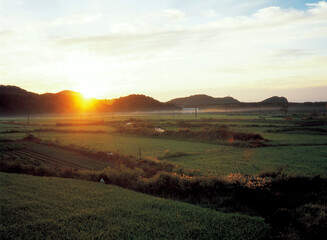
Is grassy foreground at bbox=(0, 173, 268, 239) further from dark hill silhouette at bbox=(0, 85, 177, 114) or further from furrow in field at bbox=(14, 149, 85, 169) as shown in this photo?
dark hill silhouette at bbox=(0, 85, 177, 114)

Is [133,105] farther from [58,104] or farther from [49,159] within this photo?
[49,159]

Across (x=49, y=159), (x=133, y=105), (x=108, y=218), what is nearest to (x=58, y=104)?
(x=133, y=105)

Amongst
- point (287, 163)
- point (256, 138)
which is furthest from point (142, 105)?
point (287, 163)

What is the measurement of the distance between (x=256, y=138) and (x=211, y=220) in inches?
1127

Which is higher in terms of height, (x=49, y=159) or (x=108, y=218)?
(x=108, y=218)

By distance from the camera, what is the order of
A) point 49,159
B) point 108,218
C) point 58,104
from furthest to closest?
point 58,104 < point 49,159 < point 108,218

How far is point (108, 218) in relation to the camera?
9.11 m

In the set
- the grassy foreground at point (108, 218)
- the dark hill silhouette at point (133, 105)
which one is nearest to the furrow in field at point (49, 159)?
the grassy foreground at point (108, 218)

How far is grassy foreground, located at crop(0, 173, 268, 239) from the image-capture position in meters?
8.02

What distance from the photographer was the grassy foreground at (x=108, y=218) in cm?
802

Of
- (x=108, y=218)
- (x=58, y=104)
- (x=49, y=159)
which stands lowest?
(x=49, y=159)

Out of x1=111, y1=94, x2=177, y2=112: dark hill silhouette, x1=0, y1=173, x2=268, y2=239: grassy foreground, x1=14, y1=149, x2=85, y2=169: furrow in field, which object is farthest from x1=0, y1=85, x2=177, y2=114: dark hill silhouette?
x1=0, y1=173, x2=268, y2=239: grassy foreground

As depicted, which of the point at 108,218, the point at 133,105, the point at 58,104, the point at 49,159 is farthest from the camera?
the point at 133,105

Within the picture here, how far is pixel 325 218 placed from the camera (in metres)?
8.95
